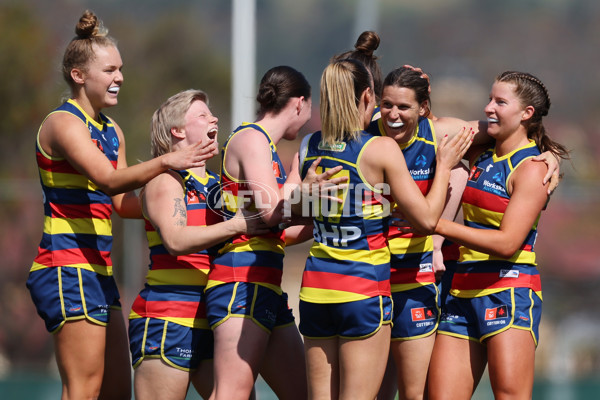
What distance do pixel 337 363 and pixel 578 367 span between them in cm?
908

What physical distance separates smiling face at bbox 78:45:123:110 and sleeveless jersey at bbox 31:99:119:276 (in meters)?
0.11

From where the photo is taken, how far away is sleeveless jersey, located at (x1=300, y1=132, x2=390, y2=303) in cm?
423

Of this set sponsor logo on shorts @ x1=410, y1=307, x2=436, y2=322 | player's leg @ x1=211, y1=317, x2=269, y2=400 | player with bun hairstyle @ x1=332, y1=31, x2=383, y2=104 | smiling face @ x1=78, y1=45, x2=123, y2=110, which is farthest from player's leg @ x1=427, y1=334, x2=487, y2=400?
smiling face @ x1=78, y1=45, x2=123, y2=110

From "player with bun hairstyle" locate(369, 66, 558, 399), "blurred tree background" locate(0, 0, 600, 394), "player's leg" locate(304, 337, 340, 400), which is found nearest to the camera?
"player's leg" locate(304, 337, 340, 400)

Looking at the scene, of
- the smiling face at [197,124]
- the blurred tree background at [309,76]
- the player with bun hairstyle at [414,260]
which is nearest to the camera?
the player with bun hairstyle at [414,260]

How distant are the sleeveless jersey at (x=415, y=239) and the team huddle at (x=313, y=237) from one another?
1cm

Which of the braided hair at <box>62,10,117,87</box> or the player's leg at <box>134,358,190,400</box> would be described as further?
the braided hair at <box>62,10,117,87</box>

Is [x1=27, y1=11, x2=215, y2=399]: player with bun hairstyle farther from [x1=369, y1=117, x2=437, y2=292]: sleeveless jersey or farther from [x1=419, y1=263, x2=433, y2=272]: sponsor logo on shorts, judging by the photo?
[x1=419, y1=263, x2=433, y2=272]: sponsor logo on shorts

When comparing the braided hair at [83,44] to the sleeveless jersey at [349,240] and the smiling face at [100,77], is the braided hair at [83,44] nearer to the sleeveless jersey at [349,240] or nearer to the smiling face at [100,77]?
the smiling face at [100,77]

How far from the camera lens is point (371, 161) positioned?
13.8ft

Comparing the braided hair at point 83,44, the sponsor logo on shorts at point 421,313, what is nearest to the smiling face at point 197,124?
the braided hair at point 83,44

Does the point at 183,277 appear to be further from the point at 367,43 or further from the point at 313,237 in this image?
the point at 367,43

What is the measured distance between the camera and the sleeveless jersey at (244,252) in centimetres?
455

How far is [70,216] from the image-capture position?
4.86 metres
